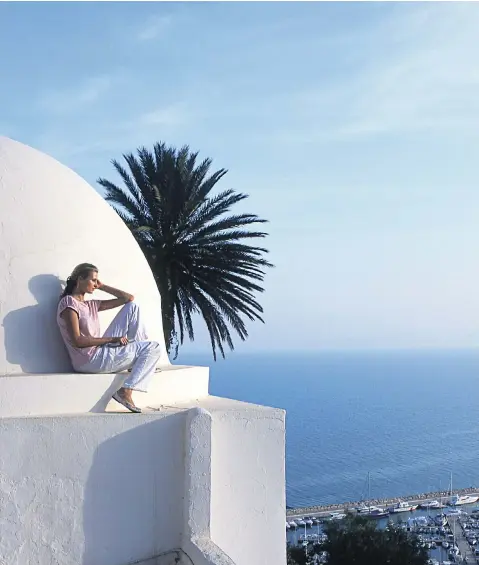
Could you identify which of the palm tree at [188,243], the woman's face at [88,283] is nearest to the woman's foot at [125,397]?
the woman's face at [88,283]

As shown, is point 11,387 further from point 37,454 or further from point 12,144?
point 12,144

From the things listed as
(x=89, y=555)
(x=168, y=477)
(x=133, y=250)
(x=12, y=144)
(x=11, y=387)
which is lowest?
(x=89, y=555)

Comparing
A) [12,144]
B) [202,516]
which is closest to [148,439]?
[202,516]

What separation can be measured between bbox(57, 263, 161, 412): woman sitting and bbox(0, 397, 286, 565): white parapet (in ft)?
1.24

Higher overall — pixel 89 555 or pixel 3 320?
pixel 3 320

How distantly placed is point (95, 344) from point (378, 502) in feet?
139

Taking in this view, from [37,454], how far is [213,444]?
5.04ft

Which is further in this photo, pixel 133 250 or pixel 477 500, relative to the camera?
pixel 477 500

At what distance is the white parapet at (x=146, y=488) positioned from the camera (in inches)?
203

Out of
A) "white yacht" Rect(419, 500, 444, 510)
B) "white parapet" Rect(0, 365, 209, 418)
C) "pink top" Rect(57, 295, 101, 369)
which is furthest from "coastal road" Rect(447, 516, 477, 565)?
"pink top" Rect(57, 295, 101, 369)

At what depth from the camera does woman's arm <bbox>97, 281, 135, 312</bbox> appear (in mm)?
6211

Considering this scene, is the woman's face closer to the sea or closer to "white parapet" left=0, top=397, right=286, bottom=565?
"white parapet" left=0, top=397, right=286, bottom=565

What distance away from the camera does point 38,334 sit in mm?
5812

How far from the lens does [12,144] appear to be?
22.8 ft
